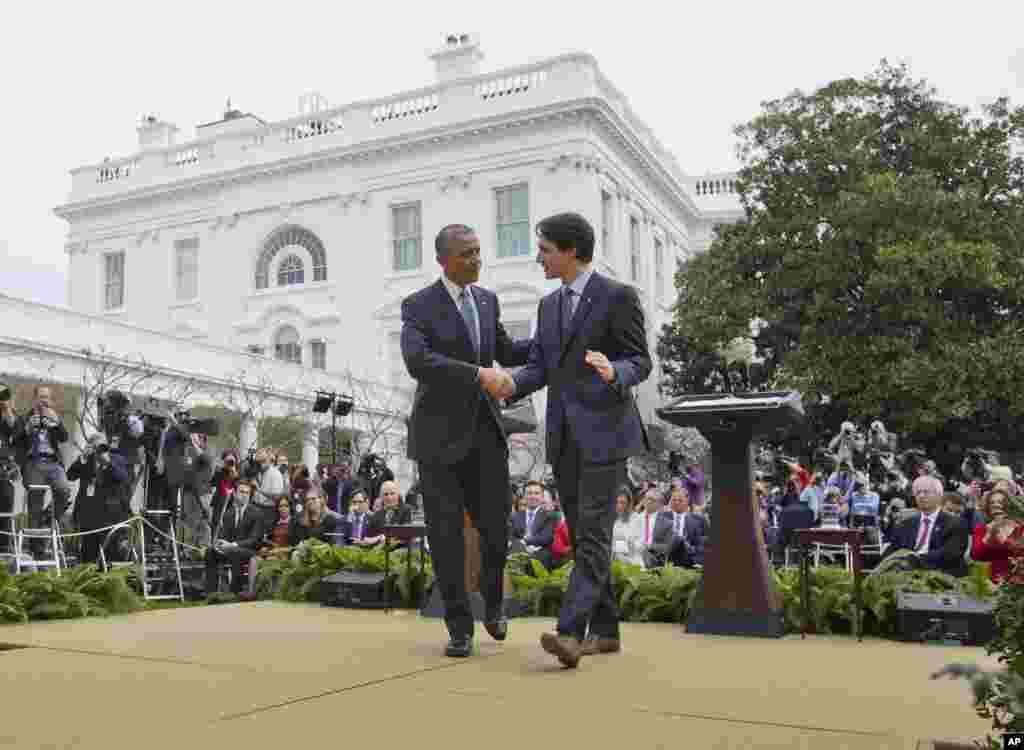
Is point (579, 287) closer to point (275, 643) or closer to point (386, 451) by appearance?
point (275, 643)

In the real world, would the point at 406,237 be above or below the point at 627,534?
above

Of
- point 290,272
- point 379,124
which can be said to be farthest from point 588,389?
point 290,272

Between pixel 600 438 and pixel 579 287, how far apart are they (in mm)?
700

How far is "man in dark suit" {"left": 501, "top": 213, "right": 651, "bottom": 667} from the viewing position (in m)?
4.29

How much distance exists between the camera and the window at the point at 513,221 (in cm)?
3422

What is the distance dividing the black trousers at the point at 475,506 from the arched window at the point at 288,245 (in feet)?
113

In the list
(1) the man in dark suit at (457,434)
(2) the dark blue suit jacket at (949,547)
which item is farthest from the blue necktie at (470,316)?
(2) the dark blue suit jacket at (949,547)

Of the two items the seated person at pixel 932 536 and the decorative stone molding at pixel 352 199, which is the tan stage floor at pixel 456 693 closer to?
the seated person at pixel 932 536

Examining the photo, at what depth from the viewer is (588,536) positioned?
4270 millimetres

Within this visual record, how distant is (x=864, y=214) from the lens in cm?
2345

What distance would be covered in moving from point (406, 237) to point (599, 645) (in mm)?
32941

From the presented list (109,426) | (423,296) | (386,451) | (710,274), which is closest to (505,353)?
(423,296)

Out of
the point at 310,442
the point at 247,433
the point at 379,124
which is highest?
the point at 379,124

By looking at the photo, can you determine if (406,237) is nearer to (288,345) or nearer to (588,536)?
(288,345)
